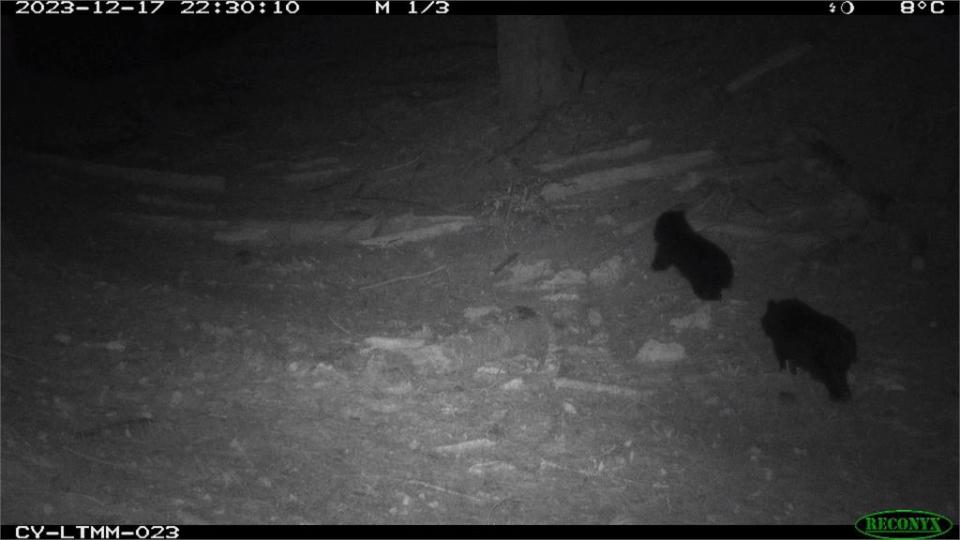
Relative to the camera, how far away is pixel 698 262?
6.99 metres

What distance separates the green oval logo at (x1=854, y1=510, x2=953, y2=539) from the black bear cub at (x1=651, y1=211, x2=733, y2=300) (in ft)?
Answer: 9.04

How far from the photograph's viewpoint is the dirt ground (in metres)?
4.61

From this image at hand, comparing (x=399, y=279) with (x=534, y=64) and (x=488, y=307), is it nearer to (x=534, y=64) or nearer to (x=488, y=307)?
(x=488, y=307)

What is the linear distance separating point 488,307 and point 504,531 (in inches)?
121

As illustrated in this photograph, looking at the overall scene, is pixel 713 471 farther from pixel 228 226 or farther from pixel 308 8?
pixel 308 8

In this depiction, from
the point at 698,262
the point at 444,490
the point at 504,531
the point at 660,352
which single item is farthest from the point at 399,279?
the point at 504,531

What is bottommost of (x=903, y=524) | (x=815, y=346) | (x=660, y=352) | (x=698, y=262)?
(x=903, y=524)

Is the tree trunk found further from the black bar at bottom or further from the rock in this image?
the black bar at bottom

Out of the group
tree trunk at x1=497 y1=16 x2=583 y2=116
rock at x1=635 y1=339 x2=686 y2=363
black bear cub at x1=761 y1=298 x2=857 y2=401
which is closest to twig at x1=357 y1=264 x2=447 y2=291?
rock at x1=635 y1=339 x2=686 y2=363

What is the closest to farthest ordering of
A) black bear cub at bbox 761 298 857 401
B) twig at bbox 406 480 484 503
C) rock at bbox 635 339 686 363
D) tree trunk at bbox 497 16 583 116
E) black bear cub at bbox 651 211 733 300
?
twig at bbox 406 480 484 503
black bear cub at bbox 761 298 857 401
rock at bbox 635 339 686 363
black bear cub at bbox 651 211 733 300
tree trunk at bbox 497 16 583 116

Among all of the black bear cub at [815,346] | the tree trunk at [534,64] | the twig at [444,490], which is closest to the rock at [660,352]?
the black bear cub at [815,346]

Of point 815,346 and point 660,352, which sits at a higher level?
point 815,346

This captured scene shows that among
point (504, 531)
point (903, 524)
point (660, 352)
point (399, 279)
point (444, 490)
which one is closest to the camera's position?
point (504, 531)

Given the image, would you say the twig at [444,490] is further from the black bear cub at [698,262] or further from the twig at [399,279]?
the black bear cub at [698,262]
